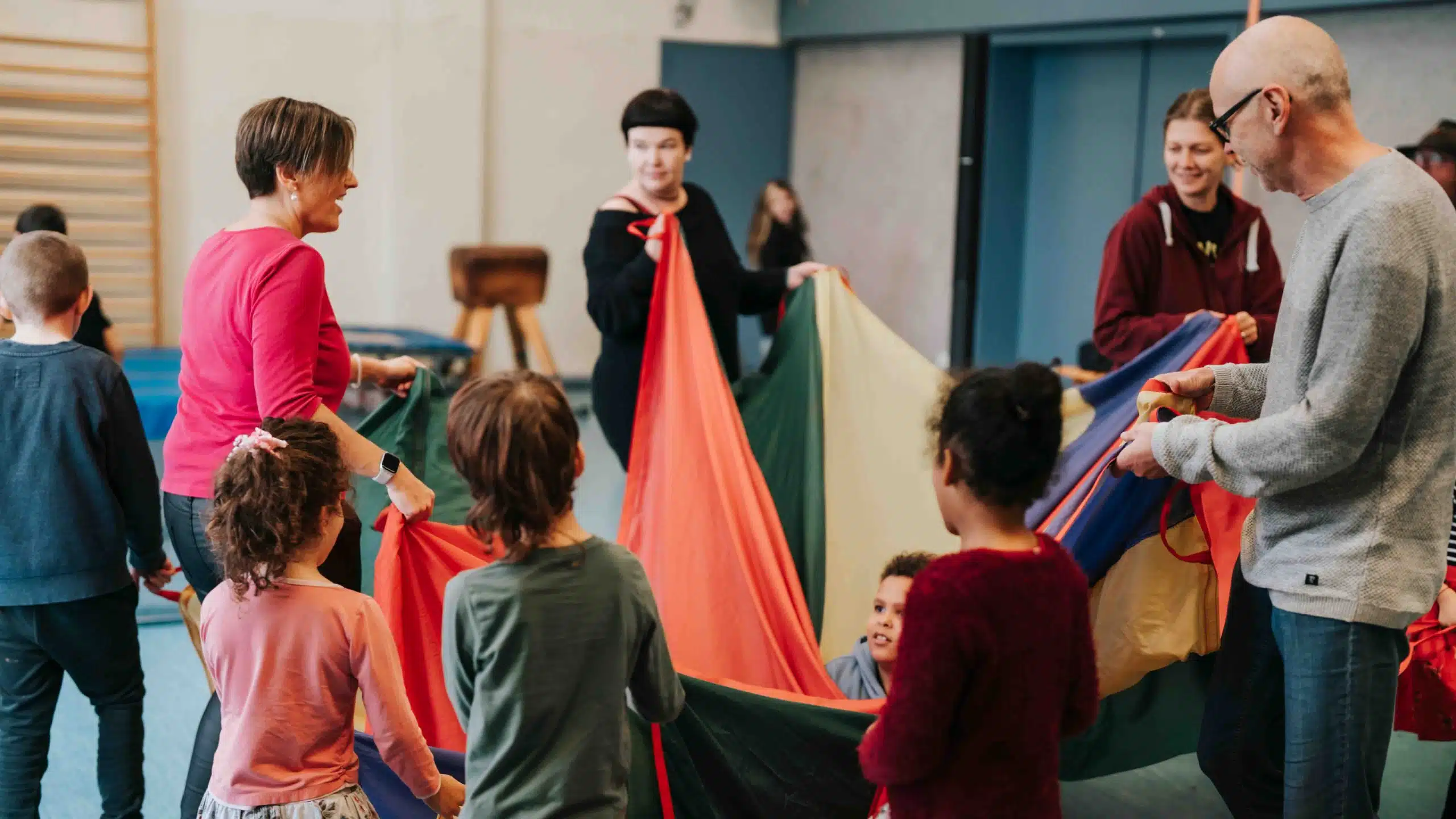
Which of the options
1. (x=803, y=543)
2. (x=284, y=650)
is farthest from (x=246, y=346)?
(x=803, y=543)

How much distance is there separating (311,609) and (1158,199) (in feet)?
6.26

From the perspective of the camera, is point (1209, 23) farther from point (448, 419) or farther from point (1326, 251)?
point (448, 419)

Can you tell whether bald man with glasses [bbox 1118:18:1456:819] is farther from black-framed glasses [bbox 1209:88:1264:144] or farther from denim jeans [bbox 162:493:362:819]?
denim jeans [bbox 162:493:362:819]

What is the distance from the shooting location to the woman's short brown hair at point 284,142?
6.15 feet

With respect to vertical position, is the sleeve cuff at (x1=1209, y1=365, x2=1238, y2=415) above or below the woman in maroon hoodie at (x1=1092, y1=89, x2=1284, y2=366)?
below

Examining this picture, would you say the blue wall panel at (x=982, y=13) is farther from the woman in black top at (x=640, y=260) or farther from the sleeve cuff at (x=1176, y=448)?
the sleeve cuff at (x=1176, y=448)

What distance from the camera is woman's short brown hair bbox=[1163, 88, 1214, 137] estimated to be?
257cm

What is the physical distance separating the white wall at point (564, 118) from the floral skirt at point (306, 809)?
5.78m

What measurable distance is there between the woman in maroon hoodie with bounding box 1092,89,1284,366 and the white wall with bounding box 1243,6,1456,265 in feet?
6.43

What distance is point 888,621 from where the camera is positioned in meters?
2.32

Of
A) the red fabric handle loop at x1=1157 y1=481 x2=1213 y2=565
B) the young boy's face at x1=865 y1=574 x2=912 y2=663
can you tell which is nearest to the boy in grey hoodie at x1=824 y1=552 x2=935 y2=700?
the young boy's face at x1=865 y1=574 x2=912 y2=663

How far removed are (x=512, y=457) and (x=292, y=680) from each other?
44cm

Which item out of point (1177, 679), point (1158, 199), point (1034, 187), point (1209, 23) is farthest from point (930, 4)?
point (1177, 679)

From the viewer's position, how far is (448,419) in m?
1.47
